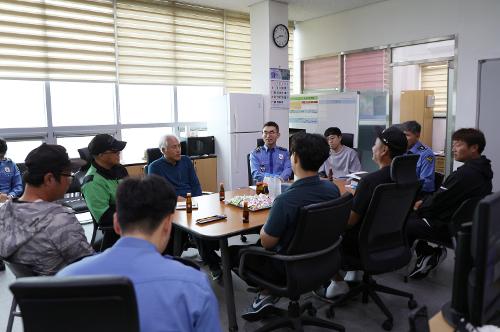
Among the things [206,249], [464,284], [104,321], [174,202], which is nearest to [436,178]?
[206,249]

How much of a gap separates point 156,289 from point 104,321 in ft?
0.47

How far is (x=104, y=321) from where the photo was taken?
0.88 metres

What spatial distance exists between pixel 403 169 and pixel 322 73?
508 centimetres

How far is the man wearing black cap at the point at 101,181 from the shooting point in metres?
2.86

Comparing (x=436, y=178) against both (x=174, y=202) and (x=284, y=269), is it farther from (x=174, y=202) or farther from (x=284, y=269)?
(x=174, y=202)

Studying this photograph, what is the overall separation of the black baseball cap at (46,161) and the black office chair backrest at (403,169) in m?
1.91

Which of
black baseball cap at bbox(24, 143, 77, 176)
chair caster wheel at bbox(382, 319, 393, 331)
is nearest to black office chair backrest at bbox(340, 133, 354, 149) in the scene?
chair caster wheel at bbox(382, 319, 393, 331)

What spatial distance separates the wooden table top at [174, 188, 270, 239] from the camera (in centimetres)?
243

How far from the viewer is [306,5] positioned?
6.38 m

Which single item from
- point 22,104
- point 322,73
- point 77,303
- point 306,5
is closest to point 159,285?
point 77,303

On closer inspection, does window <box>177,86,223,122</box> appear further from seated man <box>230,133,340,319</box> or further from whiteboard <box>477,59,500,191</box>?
seated man <box>230,133,340,319</box>

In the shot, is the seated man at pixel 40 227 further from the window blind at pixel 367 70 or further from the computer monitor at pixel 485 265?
the window blind at pixel 367 70

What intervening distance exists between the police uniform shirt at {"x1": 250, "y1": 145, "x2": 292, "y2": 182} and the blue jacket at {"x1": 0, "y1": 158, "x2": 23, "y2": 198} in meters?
2.40

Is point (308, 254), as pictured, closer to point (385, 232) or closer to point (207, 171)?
point (385, 232)
